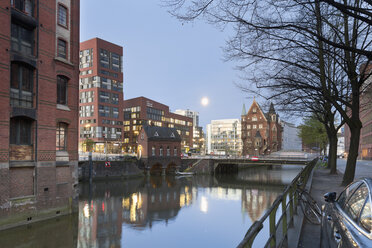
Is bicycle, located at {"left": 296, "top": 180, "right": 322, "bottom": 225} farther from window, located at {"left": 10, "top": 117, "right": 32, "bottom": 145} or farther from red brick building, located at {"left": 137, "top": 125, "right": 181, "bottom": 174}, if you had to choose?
red brick building, located at {"left": 137, "top": 125, "right": 181, "bottom": 174}

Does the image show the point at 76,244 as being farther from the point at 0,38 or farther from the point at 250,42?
the point at 250,42

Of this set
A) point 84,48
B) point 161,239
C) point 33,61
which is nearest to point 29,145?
point 33,61

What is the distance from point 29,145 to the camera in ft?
61.3

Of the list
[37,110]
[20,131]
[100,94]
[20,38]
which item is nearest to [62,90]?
[37,110]

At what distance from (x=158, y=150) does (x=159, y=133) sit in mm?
4216

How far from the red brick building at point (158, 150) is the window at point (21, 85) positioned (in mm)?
42411

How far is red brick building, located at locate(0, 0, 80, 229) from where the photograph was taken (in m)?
16.9

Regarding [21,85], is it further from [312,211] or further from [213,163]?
[213,163]

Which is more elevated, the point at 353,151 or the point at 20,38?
the point at 20,38

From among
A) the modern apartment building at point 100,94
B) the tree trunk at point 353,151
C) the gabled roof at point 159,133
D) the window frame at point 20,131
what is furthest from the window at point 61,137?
the modern apartment building at point 100,94

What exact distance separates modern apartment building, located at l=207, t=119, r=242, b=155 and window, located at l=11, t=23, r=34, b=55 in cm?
13783

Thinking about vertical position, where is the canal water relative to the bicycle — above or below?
below

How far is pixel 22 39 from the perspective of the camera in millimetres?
18625

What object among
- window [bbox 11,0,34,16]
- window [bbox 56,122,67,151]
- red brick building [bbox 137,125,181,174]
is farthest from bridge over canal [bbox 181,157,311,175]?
window [bbox 11,0,34,16]
